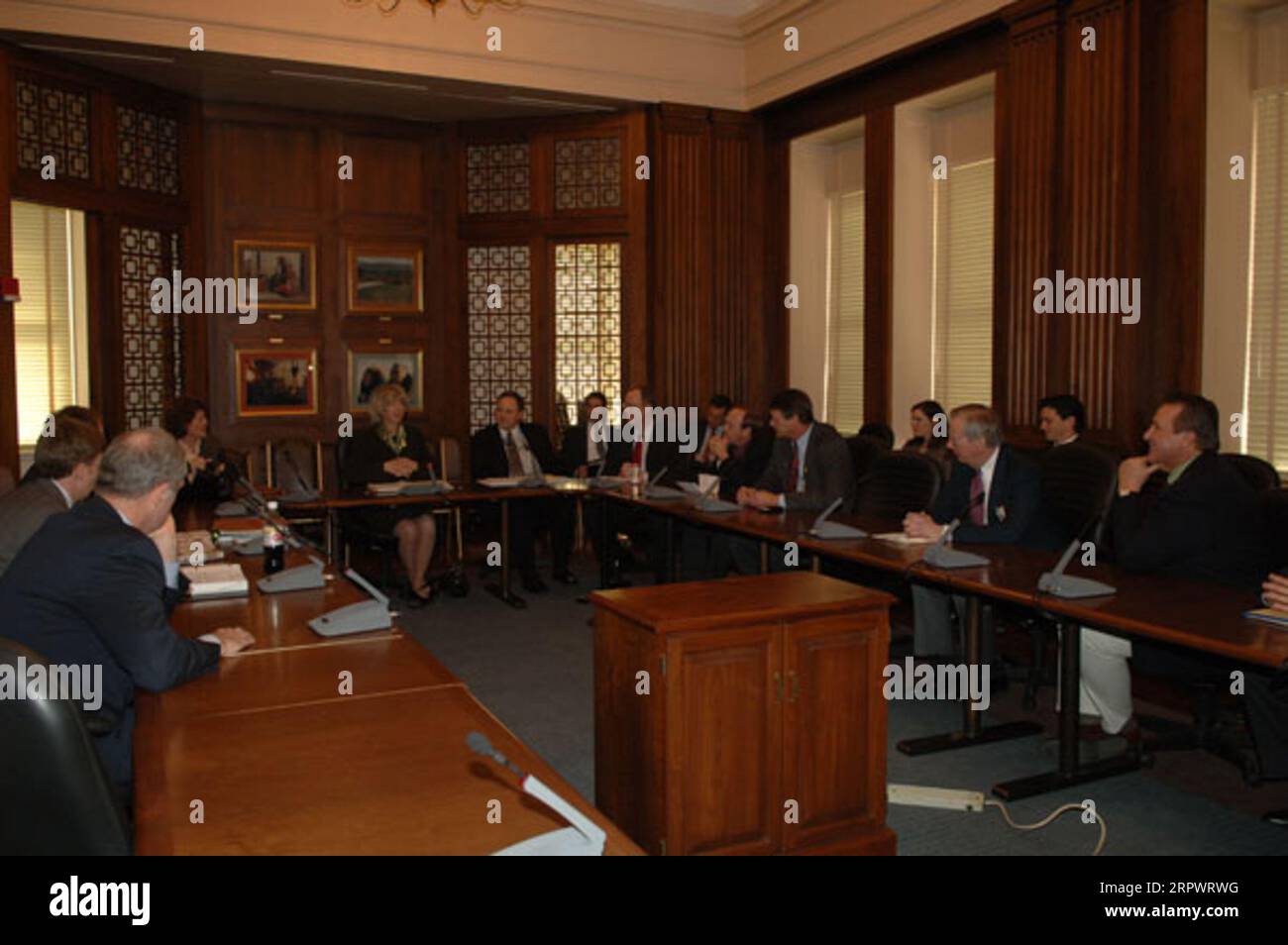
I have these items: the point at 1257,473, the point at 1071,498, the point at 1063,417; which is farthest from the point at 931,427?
the point at 1257,473

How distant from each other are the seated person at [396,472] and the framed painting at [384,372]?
1665 mm

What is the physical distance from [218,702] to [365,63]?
253 inches

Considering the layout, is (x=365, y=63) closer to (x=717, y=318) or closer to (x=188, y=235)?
(x=188, y=235)

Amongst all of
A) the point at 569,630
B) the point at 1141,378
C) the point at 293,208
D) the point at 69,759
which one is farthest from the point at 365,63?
the point at 69,759

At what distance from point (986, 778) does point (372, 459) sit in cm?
481

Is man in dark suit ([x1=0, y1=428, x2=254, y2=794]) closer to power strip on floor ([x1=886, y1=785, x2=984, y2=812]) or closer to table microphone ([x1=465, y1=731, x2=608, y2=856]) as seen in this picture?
table microphone ([x1=465, y1=731, x2=608, y2=856])

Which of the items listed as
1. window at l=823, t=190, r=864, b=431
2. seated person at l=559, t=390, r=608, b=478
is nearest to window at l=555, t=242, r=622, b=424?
seated person at l=559, t=390, r=608, b=478

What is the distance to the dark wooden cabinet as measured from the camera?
281 centimetres

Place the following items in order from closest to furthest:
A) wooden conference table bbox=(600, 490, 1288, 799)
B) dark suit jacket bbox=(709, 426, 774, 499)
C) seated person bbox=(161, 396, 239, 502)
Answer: wooden conference table bbox=(600, 490, 1288, 799) < seated person bbox=(161, 396, 239, 502) < dark suit jacket bbox=(709, 426, 774, 499)

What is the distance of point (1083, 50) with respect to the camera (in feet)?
19.6

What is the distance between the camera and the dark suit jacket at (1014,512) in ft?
14.8

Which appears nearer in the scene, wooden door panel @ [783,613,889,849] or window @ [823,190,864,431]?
wooden door panel @ [783,613,889,849]

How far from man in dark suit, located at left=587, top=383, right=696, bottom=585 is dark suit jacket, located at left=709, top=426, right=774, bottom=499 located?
1.80 ft

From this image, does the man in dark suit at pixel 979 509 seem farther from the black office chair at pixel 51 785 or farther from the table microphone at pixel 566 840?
the black office chair at pixel 51 785
